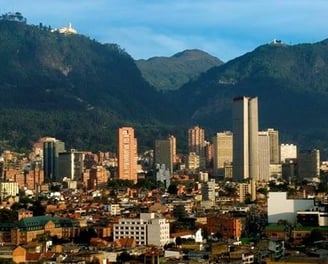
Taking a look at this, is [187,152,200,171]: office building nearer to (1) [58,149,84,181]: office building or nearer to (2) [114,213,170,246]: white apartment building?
(1) [58,149,84,181]: office building

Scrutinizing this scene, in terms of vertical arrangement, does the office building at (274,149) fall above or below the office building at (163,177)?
above

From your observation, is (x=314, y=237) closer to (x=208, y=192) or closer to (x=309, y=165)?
(x=208, y=192)

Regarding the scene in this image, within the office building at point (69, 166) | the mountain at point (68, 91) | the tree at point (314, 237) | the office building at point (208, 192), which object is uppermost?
the mountain at point (68, 91)

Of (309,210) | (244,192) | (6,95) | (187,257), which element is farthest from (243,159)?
(6,95)

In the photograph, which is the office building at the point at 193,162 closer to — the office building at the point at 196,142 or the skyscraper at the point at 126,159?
the office building at the point at 196,142

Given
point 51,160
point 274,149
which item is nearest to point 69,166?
point 51,160

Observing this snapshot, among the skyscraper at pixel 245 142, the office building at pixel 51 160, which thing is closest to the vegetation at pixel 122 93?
the office building at pixel 51 160

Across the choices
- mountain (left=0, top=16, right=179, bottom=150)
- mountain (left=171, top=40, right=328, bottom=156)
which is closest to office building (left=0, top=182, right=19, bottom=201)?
mountain (left=0, top=16, right=179, bottom=150)
